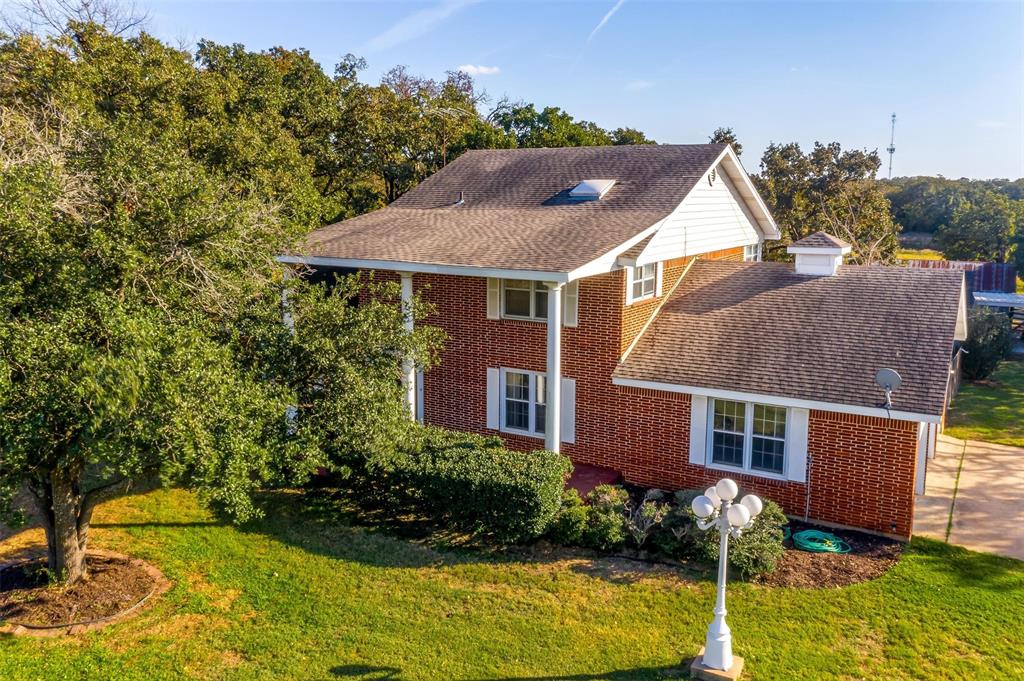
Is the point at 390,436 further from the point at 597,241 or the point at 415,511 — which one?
the point at 597,241

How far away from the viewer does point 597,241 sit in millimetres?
14188

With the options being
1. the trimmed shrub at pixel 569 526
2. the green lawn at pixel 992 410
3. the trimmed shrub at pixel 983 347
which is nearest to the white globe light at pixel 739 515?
the trimmed shrub at pixel 569 526

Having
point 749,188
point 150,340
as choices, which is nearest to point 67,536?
point 150,340

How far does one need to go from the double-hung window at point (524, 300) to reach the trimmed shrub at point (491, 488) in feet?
12.7

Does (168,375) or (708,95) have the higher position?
(708,95)

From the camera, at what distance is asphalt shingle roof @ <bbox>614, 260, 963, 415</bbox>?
12.7 metres

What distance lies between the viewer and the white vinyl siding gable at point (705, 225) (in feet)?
51.2

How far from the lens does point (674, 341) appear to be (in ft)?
49.3

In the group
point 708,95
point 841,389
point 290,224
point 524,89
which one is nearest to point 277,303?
point 290,224

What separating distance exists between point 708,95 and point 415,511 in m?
19.9

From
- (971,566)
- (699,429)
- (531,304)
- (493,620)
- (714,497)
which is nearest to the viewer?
(714,497)

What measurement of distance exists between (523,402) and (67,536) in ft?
29.3

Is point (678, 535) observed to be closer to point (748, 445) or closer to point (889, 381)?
point (748, 445)

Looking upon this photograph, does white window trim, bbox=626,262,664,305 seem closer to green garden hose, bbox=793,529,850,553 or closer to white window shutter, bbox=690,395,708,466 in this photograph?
white window shutter, bbox=690,395,708,466
